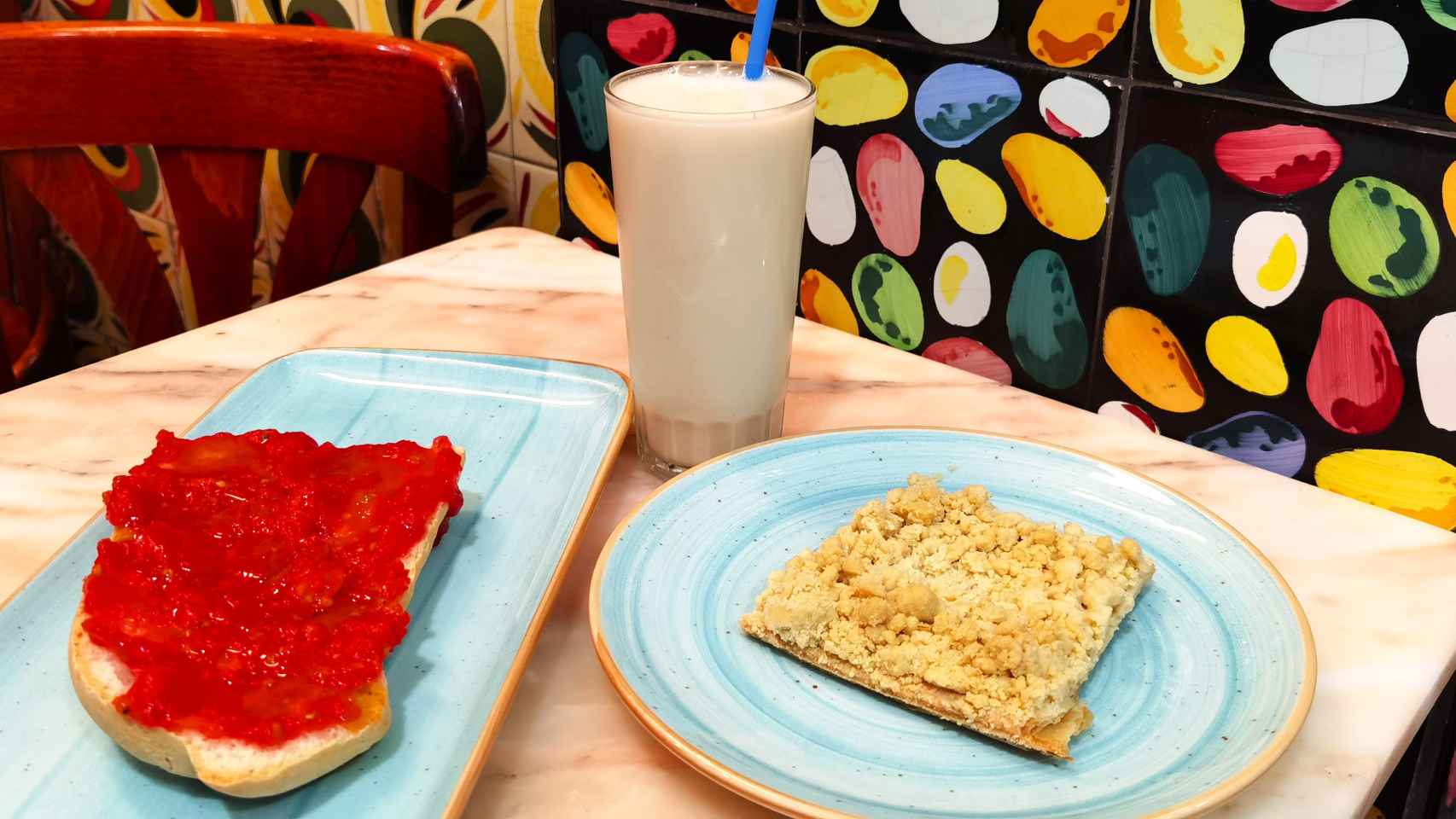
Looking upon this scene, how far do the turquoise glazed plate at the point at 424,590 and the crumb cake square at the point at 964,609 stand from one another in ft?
0.51

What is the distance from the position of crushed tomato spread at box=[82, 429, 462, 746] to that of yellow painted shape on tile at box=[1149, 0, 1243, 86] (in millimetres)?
584

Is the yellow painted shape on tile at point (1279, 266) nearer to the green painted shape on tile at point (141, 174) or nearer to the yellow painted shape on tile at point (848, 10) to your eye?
the yellow painted shape on tile at point (848, 10)

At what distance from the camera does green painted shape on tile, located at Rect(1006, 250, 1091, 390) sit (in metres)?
1.00

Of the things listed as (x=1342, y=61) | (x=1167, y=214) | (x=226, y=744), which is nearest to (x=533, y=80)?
(x=1167, y=214)

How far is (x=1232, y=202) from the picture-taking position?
0.87m

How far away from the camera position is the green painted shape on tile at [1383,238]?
795 millimetres

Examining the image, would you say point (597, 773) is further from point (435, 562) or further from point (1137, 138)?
point (1137, 138)

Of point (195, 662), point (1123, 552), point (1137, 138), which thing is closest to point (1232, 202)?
point (1137, 138)

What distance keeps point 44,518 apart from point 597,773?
47 cm

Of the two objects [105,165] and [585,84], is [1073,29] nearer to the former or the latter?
[585,84]

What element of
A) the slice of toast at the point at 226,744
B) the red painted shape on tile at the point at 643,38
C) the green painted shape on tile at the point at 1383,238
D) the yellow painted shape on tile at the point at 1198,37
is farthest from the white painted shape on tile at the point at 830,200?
the slice of toast at the point at 226,744

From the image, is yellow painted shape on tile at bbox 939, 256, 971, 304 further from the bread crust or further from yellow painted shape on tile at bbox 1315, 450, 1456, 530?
the bread crust

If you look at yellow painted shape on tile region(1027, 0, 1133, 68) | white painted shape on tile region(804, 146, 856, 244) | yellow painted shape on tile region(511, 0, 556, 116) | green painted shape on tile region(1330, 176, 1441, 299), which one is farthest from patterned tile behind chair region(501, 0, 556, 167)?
green painted shape on tile region(1330, 176, 1441, 299)

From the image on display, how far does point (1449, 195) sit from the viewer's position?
773mm
